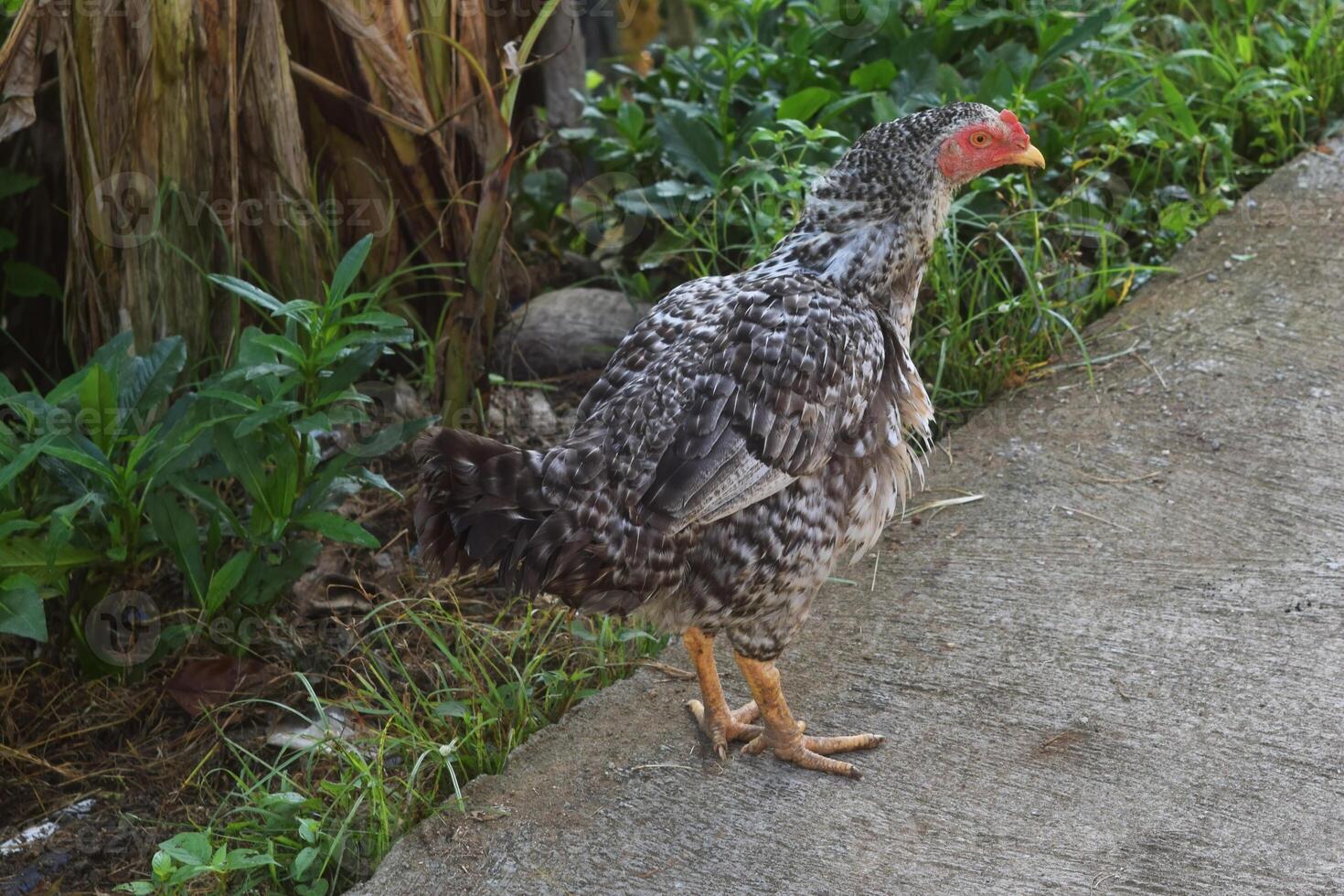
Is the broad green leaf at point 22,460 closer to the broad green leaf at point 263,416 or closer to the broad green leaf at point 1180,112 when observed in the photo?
the broad green leaf at point 263,416

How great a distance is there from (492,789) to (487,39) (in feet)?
8.15

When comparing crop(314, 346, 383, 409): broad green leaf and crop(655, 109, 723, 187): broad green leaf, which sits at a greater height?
crop(655, 109, 723, 187): broad green leaf

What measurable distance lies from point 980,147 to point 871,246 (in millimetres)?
355

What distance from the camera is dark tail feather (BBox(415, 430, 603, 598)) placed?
2805 millimetres

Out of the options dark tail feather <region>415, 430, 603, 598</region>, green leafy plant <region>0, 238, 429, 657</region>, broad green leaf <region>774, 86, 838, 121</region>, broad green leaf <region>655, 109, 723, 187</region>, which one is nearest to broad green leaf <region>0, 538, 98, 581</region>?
green leafy plant <region>0, 238, 429, 657</region>

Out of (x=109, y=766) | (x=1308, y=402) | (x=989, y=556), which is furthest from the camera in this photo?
(x=1308, y=402)

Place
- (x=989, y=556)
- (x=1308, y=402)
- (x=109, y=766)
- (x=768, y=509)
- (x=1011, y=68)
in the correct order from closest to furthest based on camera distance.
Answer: (x=768, y=509) < (x=109, y=766) < (x=989, y=556) < (x=1308, y=402) < (x=1011, y=68)

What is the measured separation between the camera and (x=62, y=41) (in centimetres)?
387

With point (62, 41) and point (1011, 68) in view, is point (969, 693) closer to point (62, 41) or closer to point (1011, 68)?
point (1011, 68)

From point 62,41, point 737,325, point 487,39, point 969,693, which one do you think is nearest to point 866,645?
point 969,693

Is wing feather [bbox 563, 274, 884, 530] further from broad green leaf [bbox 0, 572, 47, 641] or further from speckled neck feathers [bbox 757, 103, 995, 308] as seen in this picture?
broad green leaf [bbox 0, 572, 47, 641]
